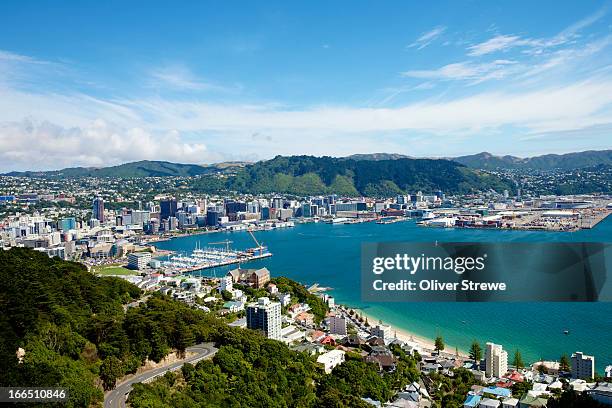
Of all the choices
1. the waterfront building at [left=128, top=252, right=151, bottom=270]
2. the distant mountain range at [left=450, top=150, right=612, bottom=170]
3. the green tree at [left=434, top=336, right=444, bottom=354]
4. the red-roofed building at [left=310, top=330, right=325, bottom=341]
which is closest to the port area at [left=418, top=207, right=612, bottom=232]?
the waterfront building at [left=128, top=252, right=151, bottom=270]

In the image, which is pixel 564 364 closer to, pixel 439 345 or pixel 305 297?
pixel 439 345

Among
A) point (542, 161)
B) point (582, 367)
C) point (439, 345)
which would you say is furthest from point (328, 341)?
point (542, 161)

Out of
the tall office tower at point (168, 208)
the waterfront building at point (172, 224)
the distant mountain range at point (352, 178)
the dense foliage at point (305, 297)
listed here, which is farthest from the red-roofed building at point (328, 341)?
the distant mountain range at point (352, 178)

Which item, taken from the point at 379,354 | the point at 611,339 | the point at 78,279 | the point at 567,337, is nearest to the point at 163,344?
the point at 78,279

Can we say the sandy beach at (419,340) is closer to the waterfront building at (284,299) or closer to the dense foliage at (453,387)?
the dense foliage at (453,387)

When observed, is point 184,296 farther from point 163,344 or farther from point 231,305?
point 163,344

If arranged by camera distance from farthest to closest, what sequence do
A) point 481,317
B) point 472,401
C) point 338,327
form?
1. point 481,317
2. point 338,327
3. point 472,401
